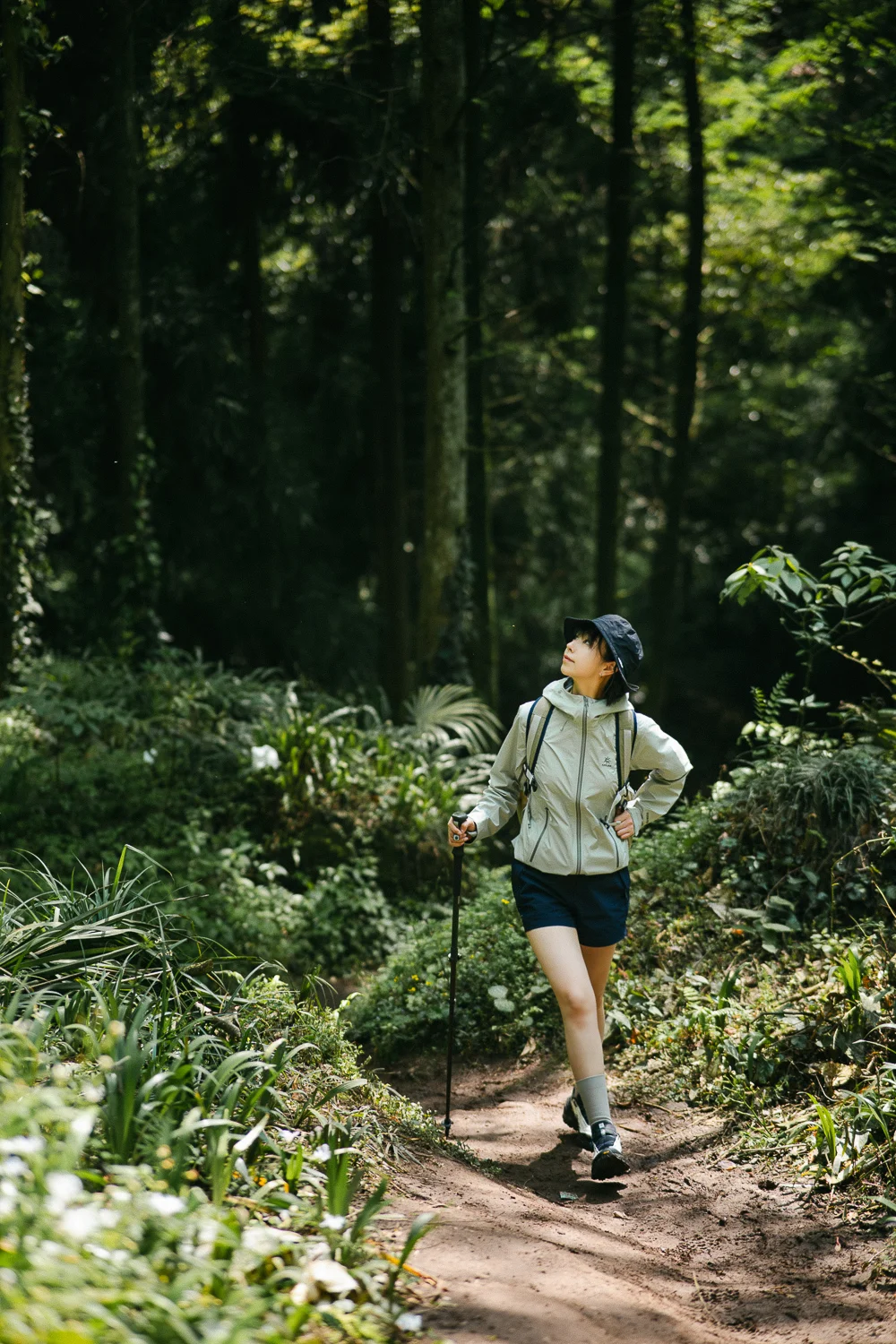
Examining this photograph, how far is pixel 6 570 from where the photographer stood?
9.51 meters

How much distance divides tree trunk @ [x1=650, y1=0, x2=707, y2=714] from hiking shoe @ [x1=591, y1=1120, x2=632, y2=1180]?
35.7ft

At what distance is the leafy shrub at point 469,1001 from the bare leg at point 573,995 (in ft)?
5.34

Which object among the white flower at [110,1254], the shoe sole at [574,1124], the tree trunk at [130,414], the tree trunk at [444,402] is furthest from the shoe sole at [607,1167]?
the tree trunk at [130,414]

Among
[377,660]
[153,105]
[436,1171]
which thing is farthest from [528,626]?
[436,1171]

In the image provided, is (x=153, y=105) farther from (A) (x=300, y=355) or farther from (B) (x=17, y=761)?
(B) (x=17, y=761)

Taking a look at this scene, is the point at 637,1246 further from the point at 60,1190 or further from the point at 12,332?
the point at 12,332

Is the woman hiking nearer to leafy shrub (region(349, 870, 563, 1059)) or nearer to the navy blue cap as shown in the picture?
the navy blue cap

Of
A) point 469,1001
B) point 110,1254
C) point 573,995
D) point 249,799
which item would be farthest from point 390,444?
point 110,1254

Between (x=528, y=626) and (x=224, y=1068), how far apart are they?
16.2 meters

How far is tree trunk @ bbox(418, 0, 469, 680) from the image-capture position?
410 inches

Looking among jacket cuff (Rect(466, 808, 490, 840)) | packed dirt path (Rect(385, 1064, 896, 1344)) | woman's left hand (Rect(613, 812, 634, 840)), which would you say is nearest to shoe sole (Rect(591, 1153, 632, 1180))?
packed dirt path (Rect(385, 1064, 896, 1344))

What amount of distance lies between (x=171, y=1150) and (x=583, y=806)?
2.21 metres

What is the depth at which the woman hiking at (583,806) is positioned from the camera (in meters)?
4.67

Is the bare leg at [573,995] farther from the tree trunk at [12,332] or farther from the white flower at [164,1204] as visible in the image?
the tree trunk at [12,332]
